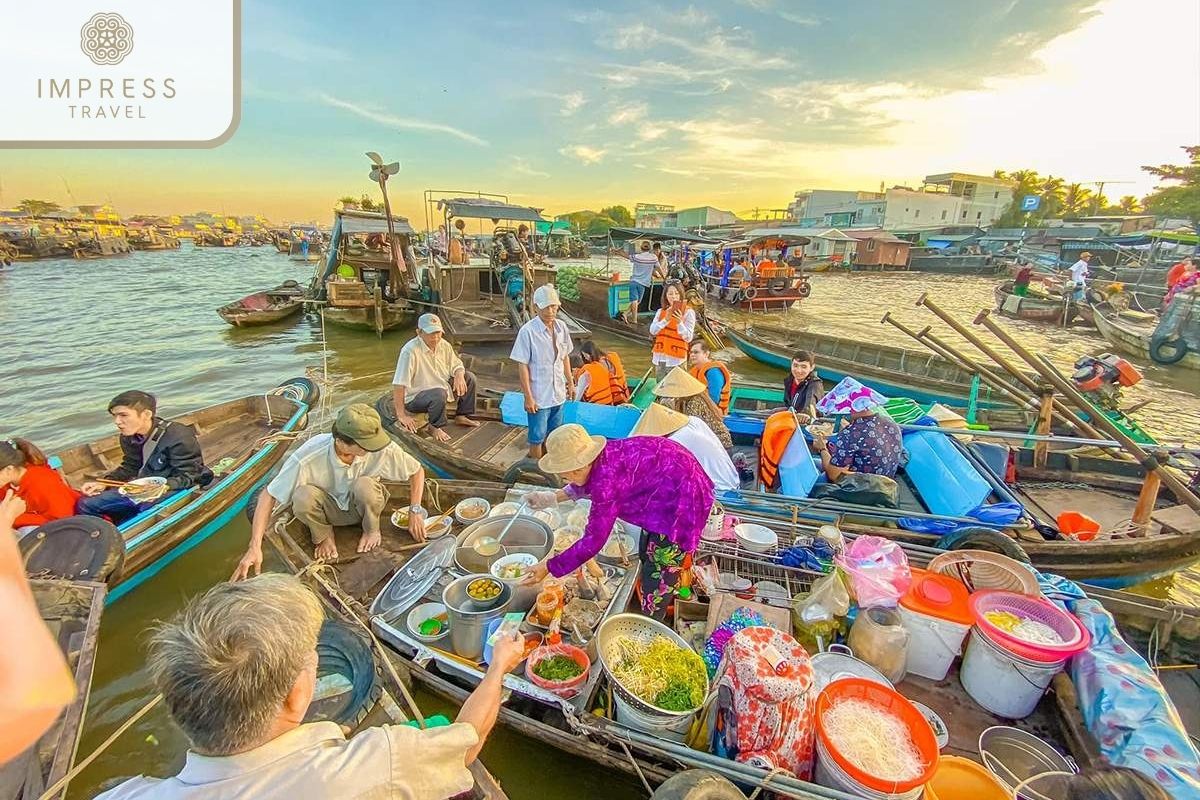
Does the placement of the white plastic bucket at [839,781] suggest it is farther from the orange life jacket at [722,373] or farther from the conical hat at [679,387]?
the orange life jacket at [722,373]

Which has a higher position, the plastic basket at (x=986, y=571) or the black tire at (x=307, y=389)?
the plastic basket at (x=986, y=571)

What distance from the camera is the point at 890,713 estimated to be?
2.73m

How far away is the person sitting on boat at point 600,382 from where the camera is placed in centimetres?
707

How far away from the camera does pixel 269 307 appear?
60.2 feet

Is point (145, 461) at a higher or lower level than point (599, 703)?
higher

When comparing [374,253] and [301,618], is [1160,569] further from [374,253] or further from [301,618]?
[374,253]

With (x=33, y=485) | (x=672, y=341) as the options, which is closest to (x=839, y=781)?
(x=672, y=341)

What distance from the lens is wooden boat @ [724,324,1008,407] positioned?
414 inches

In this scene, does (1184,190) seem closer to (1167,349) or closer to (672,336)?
(1167,349)

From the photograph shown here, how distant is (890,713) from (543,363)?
4.65 m

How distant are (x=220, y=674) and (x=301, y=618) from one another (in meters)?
0.22

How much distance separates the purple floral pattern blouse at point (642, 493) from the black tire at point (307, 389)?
7.36 m

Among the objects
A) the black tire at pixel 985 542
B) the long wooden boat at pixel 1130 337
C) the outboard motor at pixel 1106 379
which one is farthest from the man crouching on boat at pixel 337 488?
the long wooden boat at pixel 1130 337

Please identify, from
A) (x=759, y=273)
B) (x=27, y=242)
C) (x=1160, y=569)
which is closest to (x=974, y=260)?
(x=759, y=273)
